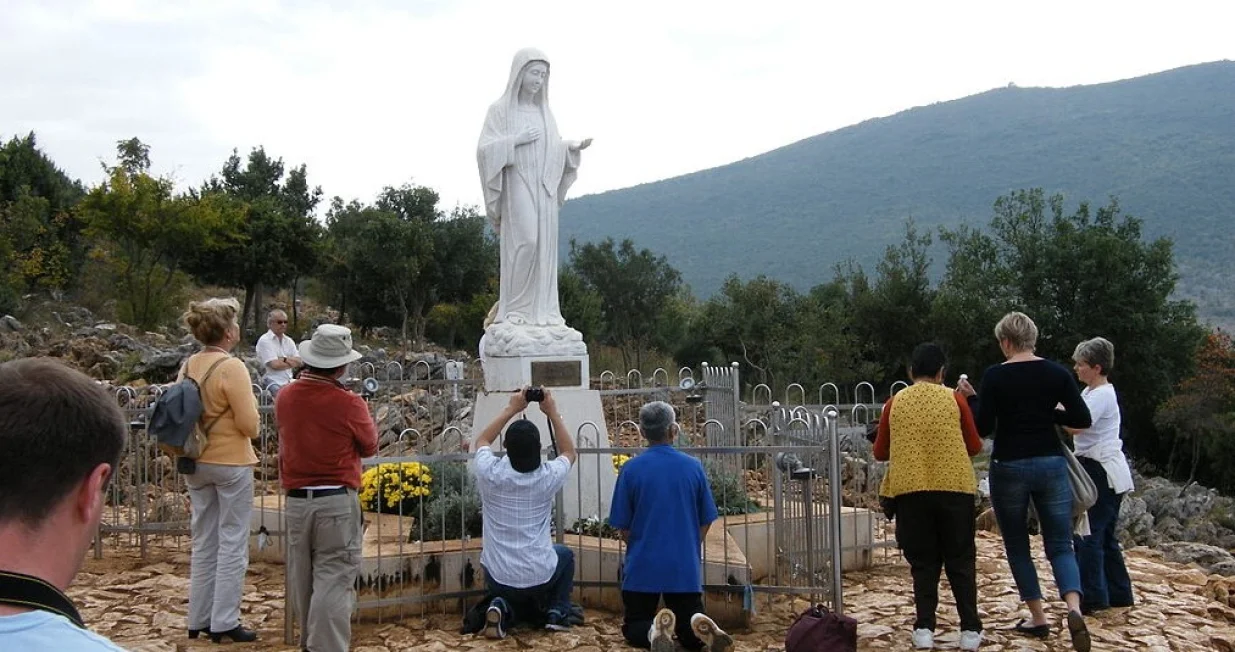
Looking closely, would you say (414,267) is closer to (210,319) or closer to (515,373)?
(515,373)

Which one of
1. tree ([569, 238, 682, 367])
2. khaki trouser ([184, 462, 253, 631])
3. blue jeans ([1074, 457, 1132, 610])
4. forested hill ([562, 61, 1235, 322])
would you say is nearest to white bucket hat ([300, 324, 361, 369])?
khaki trouser ([184, 462, 253, 631])

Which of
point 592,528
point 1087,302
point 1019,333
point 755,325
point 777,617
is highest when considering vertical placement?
point 1087,302

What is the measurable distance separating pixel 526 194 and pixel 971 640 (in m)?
4.88

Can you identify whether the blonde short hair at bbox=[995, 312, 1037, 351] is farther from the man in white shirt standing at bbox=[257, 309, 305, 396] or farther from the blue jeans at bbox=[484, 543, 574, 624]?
the man in white shirt standing at bbox=[257, 309, 305, 396]

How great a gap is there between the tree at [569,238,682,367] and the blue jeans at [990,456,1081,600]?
3261cm

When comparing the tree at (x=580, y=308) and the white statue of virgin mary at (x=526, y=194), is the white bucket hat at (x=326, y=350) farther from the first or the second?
the tree at (x=580, y=308)

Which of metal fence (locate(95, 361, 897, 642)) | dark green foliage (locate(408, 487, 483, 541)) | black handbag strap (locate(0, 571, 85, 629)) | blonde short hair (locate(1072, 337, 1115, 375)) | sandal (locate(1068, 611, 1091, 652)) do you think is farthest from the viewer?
dark green foliage (locate(408, 487, 483, 541))

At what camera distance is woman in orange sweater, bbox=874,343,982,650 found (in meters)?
5.07

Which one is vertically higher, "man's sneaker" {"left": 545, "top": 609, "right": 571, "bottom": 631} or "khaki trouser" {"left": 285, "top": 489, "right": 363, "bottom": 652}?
"khaki trouser" {"left": 285, "top": 489, "right": 363, "bottom": 652}

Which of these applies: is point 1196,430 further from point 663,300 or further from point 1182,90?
point 1182,90

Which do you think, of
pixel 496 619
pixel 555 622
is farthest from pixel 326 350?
pixel 555 622

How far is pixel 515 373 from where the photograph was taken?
25.6 feet

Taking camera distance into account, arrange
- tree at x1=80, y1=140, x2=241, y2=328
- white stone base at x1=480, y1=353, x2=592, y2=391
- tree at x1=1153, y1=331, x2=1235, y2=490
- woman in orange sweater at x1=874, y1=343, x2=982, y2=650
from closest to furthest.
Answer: woman in orange sweater at x1=874, y1=343, x2=982, y2=650 → white stone base at x1=480, y1=353, x2=592, y2=391 → tree at x1=1153, y1=331, x2=1235, y2=490 → tree at x1=80, y1=140, x2=241, y2=328

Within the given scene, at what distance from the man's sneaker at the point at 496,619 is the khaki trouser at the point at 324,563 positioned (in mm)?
811
